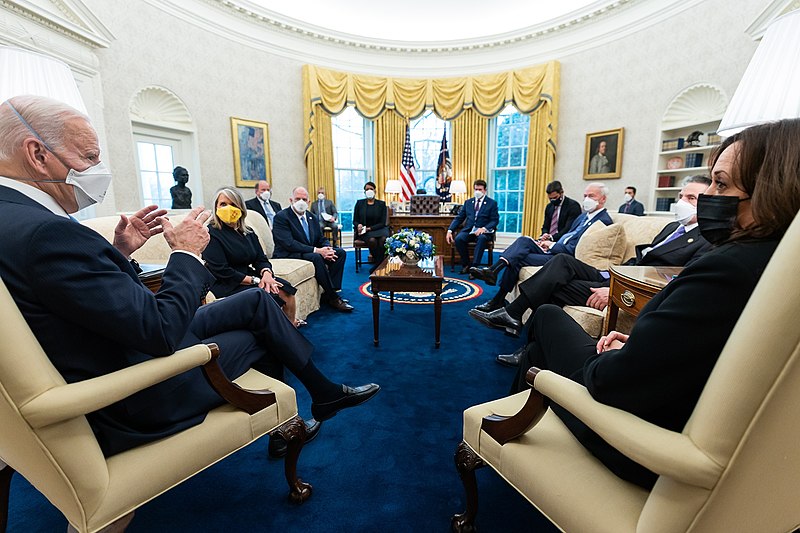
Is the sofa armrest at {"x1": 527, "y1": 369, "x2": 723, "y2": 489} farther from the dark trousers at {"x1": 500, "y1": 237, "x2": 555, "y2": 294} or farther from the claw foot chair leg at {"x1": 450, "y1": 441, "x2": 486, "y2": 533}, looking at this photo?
the dark trousers at {"x1": 500, "y1": 237, "x2": 555, "y2": 294}

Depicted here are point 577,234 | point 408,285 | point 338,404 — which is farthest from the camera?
point 577,234

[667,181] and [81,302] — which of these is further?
[667,181]

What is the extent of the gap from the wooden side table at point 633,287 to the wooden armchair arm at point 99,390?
6.28 ft

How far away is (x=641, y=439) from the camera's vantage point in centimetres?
72

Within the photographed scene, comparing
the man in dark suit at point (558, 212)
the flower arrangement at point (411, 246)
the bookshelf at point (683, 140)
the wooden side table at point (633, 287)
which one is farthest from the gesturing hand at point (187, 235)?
the bookshelf at point (683, 140)

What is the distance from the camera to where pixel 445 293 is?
4.41m

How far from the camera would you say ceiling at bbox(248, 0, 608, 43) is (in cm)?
623

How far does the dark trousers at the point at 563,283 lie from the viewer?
2.71 metres

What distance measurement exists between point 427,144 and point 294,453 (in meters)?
7.55

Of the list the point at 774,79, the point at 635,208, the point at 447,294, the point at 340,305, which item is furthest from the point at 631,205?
the point at 340,305

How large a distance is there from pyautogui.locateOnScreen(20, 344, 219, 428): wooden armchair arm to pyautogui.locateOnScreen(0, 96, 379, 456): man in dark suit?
0.16 ft

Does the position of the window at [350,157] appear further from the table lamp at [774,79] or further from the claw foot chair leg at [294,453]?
the claw foot chair leg at [294,453]

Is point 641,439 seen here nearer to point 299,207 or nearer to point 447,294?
point 447,294

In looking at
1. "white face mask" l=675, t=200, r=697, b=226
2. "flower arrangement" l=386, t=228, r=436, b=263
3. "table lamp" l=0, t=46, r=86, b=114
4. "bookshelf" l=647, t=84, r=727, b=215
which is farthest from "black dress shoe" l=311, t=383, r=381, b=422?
"bookshelf" l=647, t=84, r=727, b=215
